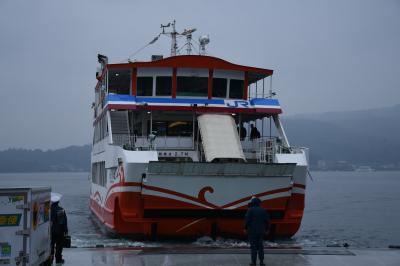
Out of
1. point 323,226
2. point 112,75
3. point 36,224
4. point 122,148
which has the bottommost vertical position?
point 323,226

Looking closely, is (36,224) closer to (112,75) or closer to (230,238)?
(230,238)

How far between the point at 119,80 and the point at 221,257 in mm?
14710

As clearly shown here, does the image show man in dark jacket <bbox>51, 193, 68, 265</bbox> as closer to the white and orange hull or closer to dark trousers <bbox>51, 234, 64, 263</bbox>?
dark trousers <bbox>51, 234, 64, 263</bbox>

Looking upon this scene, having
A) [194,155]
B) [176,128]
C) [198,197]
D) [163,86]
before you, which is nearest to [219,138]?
[194,155]

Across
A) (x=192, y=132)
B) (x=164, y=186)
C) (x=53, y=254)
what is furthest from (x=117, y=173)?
(x=53, y=254)

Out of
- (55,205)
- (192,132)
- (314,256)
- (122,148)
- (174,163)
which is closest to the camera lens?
(55,205)

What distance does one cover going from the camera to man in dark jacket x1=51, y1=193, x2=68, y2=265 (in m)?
13.5

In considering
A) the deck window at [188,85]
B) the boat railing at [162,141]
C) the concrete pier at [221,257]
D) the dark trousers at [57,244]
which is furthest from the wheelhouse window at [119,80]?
the dark trousers at [57,244]

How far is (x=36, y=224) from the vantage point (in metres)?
10.9

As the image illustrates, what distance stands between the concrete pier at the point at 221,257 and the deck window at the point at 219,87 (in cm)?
949

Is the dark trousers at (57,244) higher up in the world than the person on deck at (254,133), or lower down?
lower down

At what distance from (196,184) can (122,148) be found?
9.24 ft

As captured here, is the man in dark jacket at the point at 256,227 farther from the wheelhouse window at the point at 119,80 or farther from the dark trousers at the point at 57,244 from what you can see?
the wheelhouse window at the point at 119,80

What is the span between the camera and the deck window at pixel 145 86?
24453mm
